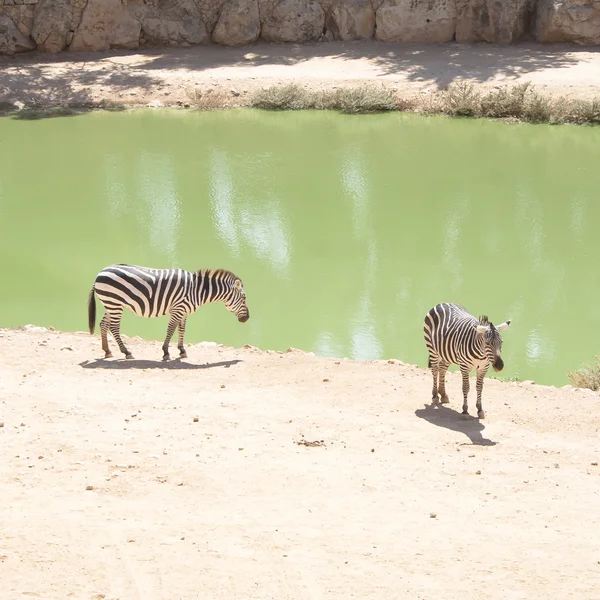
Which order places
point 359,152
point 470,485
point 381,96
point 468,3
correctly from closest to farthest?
point 470,485, point 359,152, point 381,96, point 468,3

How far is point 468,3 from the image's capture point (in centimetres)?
3306

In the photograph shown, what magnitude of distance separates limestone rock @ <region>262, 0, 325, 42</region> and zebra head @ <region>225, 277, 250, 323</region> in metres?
23.2

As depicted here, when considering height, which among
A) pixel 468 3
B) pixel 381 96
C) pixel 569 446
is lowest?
pixel 569 446

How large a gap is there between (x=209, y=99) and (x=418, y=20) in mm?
8109

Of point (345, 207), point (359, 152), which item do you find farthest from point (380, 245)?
point (359, 152)

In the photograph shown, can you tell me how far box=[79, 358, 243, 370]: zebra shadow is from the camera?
1150cm

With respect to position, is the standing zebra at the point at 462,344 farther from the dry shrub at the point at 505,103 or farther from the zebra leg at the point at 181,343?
the dry shrub at the point at 505,103

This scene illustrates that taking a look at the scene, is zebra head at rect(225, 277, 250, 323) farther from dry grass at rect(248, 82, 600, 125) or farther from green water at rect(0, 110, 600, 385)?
dry grass at rect(248, 82, 600, 125)

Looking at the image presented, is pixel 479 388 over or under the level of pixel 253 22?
under

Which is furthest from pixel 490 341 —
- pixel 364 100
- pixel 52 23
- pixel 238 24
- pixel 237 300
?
pixel 52 23

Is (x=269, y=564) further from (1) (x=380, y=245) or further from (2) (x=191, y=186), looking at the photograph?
(2) (x=191, y=186)

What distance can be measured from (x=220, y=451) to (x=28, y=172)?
53.6 feet

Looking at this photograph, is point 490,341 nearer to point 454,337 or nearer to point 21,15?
point 454,337

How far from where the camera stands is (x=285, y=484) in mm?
8000
